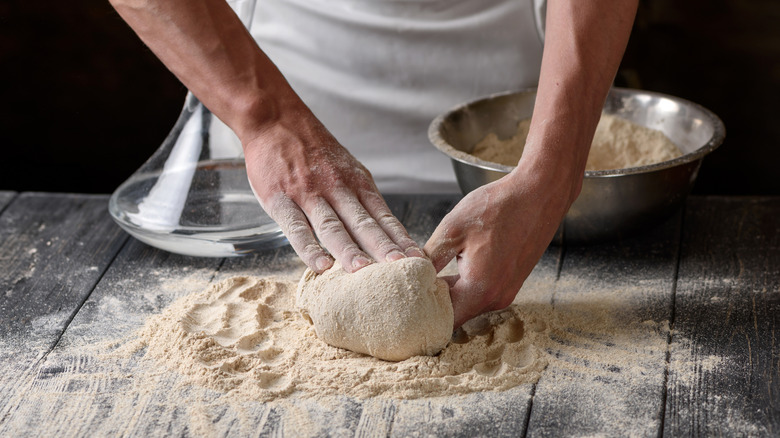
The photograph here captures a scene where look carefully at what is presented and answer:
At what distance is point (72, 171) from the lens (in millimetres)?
2887

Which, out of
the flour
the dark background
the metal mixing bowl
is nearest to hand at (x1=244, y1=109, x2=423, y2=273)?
the metal mixing bowl

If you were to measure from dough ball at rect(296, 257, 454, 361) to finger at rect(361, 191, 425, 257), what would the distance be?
0.14ft

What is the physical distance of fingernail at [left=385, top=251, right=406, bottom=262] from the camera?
1.20 metres

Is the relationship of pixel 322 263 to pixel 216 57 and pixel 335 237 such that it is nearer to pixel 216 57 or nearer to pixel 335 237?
pixel 335 237

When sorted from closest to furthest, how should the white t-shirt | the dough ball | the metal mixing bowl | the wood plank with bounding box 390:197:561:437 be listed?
the wood plank with bounding box 390:197:561:437, the dough ball, the metal mixing bowl, the white t-shirt

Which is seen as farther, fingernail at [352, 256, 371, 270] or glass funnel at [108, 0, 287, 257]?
glass funnel at [108, 0, 287, 257]

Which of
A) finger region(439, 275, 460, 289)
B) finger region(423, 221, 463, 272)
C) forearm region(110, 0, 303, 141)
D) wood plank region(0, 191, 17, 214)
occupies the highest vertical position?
forearm region(110, 0, 303, 141)

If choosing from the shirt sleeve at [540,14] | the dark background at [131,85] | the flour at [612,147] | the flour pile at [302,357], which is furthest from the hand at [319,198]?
the dark background at [131,85]

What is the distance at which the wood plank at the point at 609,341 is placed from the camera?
3.49ft

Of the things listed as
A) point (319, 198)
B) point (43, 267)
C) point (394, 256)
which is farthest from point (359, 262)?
point (43, 267)

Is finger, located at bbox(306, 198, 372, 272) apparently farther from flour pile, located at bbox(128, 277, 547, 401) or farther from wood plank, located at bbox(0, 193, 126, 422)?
wood plank, located at bbox(0, 193, 126, 422)

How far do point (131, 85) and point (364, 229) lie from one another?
5.71 feet

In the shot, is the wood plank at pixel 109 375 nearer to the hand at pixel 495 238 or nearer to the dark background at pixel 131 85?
the hand at pixel 495 238

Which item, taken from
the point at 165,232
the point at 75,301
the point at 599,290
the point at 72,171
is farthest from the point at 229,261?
the point at 72,171
